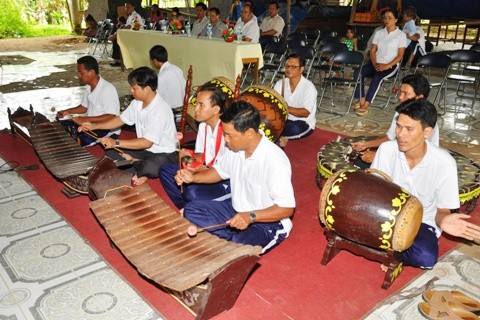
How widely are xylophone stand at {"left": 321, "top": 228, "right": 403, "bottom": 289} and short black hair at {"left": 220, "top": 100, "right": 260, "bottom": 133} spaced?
0.87 metres

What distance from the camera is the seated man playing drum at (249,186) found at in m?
2.46

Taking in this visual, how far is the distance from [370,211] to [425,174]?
0.49 meters

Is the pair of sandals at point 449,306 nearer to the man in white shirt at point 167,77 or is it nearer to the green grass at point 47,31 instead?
the man in white shirt at point 167,77

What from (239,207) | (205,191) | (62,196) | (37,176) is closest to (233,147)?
(239,207)

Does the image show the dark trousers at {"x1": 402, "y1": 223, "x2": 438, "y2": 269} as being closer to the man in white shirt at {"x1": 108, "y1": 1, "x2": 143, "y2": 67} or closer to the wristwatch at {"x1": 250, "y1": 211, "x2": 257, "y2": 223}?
the wristwatch at {"x1": 250, "y1": 211, "x2": 257, "y2": 223}

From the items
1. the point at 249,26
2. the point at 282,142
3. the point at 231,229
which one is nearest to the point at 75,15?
the point at 249,26

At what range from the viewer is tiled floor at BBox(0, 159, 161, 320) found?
242cm

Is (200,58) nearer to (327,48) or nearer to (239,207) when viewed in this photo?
(327,48)

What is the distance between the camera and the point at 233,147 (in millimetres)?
2545

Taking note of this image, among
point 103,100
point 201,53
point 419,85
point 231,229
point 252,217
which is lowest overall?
point 231,229

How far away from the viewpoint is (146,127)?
3746 millimetres

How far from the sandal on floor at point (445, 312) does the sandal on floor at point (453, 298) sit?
3 cm

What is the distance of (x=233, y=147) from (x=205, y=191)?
0.85 m

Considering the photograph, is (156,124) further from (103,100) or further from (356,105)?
(356,105)
